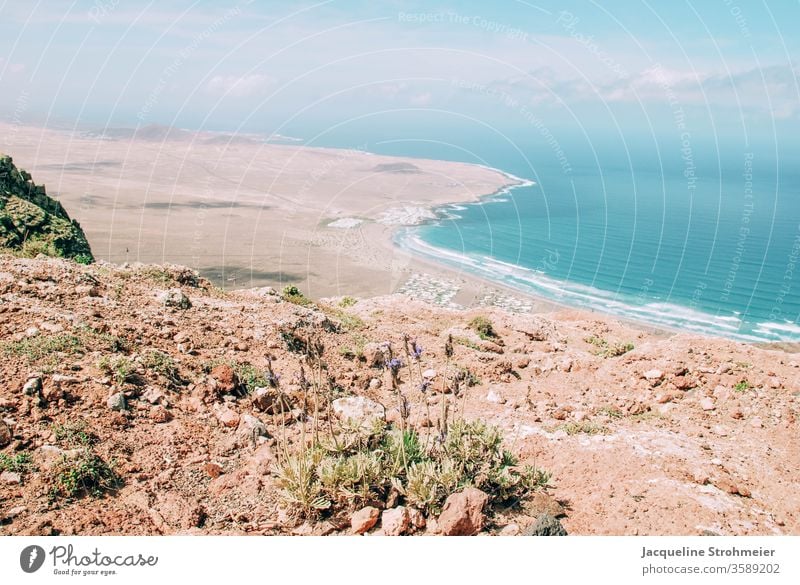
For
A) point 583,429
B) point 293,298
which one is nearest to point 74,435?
point 583,429

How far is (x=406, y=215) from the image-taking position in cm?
8969

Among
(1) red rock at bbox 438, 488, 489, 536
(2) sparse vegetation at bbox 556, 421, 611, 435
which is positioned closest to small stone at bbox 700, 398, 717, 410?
(2) sparse vegetation at bbox 556, 421, 611, 435

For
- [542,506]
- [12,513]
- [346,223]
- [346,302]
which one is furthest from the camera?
[346,223]

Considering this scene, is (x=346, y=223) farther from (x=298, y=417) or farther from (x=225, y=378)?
(x=298, y=417)

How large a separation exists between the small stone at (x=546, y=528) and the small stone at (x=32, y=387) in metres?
6.76

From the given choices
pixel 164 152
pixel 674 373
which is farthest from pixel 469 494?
pixel 164 152

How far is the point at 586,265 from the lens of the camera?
77.6 meters

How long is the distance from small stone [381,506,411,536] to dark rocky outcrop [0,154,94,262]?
14.4 meters

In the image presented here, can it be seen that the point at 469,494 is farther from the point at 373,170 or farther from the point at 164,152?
the point at 164,152

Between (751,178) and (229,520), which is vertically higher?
(751,178)

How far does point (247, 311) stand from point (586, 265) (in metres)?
71.3

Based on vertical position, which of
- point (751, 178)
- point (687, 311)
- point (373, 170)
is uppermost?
point (751, 178)

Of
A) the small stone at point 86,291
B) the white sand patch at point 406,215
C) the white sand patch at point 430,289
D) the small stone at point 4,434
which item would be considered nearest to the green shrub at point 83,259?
the small stone at point 86,291
